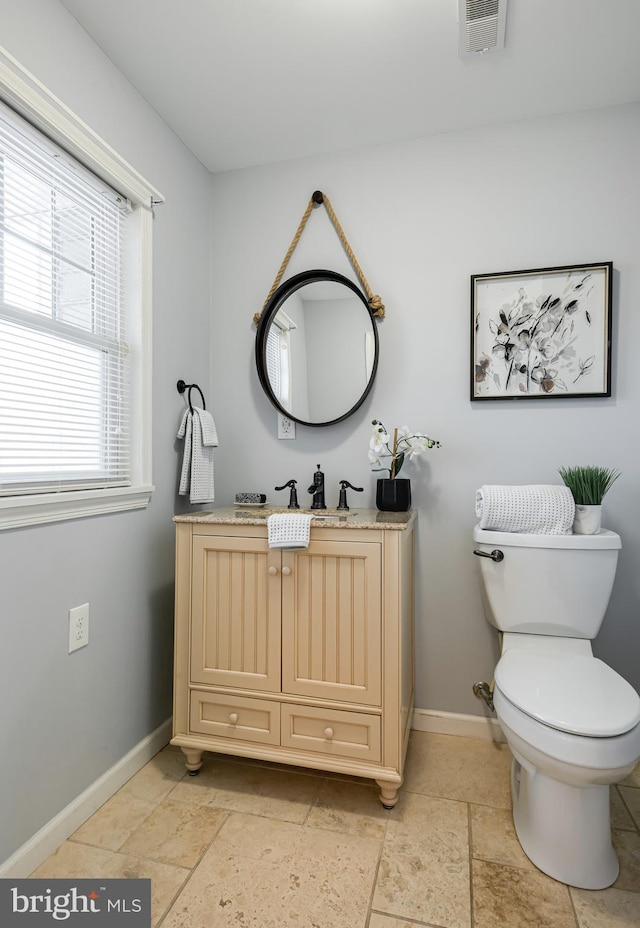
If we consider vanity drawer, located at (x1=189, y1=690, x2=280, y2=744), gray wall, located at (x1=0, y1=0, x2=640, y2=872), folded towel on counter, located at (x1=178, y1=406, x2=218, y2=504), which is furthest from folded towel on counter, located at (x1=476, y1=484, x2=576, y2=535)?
folded towel on counter, located at (x1=178, y1=406, x2=218, y2=504)

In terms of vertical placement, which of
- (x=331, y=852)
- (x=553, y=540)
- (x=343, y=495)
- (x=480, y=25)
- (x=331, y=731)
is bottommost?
(x=331, y=852)

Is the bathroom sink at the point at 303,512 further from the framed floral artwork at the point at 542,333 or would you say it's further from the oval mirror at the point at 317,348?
the framed floral artwork at the point at 542,333

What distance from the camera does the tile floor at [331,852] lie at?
1.23m

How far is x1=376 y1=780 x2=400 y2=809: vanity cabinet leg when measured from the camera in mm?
1560

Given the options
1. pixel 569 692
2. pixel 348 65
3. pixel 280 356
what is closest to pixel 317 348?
pixel 280 356

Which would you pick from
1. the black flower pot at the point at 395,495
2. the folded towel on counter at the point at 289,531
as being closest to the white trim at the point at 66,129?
the folded towel on counter at the point at 289,531

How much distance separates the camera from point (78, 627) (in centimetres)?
153

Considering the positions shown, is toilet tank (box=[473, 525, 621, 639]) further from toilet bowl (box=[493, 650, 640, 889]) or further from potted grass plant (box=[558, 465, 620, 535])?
toilet bowl (box=[493, 650, 640, 889])

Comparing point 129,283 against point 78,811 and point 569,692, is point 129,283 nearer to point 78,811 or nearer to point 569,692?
point 78,811

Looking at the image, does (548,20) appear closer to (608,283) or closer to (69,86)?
(608,283)

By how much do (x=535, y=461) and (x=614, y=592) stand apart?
0.57 meters

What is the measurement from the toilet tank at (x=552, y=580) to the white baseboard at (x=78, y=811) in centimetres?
138

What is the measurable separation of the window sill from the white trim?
1031mm

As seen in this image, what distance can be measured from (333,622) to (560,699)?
677 millimetres
